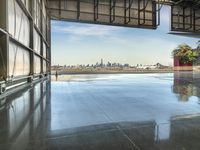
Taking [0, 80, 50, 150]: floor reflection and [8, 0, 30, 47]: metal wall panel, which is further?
[8, 0, 30, 47]: metal wall panel

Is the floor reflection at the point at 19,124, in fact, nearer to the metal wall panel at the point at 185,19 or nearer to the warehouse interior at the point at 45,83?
the warehouse interior at the point at 45,83

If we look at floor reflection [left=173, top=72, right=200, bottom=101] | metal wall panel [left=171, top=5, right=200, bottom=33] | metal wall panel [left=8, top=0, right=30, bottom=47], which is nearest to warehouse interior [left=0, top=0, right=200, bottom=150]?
metal wall panel [left=8, top=0, right=30, bottom=47]

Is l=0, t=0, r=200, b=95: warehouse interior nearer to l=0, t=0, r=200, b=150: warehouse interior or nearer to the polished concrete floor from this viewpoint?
l=0, t=0, r=200, b=150: warehouse interior

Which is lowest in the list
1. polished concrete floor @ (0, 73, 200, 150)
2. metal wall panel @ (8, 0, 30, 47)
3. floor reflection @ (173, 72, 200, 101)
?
polished concrete floor @ (0, 73, 200, 150)

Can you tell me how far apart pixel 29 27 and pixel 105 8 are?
1333 cm

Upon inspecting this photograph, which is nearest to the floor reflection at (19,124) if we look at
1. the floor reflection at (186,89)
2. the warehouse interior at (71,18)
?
the floor reflection at (186,89)

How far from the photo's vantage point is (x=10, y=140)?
338 centimetres

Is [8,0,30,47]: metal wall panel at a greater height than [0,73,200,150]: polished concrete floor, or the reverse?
[8,0,30,47]: metal wall panel

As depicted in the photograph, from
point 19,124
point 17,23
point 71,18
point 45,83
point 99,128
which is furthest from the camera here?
point 71,18

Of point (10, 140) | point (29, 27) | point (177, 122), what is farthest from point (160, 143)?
point (29, 27)

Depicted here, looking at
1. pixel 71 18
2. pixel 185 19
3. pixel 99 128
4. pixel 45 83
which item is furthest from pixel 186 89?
pixel 185 19

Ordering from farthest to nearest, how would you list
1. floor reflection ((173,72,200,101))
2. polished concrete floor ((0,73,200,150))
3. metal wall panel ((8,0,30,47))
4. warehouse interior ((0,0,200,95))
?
warehouse interior ((0,0,200,95))
metal wall panel ((8,0,30,47))
floor reflection ((173,72,200,101))
polished concrete floor ((0,73,200,150))

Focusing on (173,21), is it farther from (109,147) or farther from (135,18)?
(109,147)

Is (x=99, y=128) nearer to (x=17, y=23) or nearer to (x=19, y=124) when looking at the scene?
(x=19, y=124)
